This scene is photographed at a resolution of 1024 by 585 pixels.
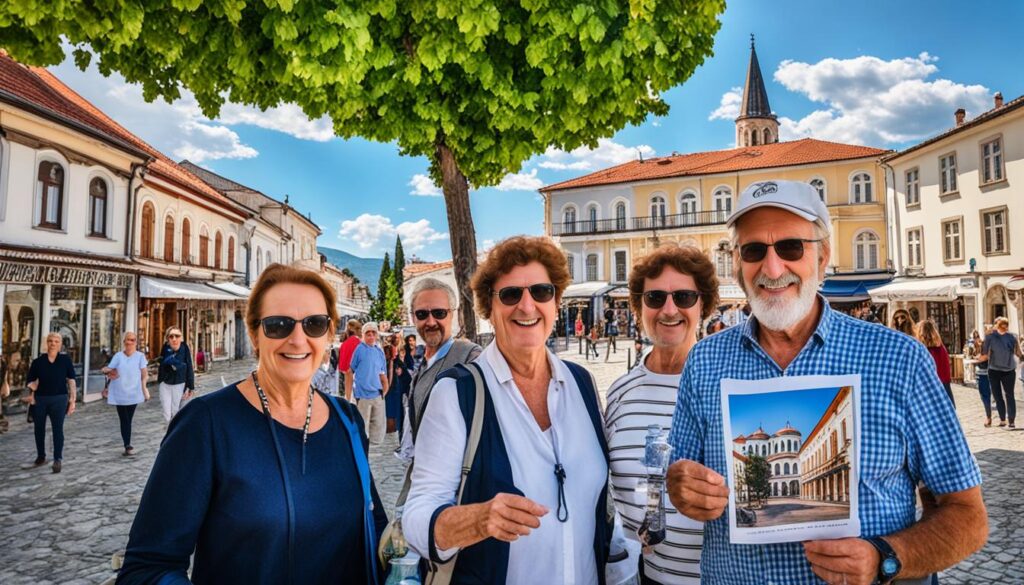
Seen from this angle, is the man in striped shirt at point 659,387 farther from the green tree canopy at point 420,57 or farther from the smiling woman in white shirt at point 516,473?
the green tree canopy at point 420,57

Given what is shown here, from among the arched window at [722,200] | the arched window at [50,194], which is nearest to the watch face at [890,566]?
the arched window at [50,194]

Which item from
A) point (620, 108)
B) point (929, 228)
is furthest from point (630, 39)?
point (929, 228)

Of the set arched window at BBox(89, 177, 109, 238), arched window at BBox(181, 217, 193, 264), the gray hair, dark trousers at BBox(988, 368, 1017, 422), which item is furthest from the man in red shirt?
arched window at BBox(181, 217, 193, 264)

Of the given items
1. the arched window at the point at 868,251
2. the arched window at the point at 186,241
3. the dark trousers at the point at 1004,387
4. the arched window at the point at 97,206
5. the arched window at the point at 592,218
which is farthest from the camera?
the arched window at the point at 592,218

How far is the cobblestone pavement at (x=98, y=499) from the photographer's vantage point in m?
5.07

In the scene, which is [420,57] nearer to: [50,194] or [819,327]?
[819,327]

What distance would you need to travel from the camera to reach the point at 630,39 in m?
6.07

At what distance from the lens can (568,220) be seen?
148ft

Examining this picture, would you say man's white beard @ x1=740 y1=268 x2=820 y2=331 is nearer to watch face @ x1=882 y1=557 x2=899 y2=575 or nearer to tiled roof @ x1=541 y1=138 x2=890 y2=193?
watch face @ x1=882 y1=557 x2=899 y2=575

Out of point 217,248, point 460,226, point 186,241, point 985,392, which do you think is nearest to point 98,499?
point 460,226

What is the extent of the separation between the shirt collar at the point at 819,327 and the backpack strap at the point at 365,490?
1512 mm

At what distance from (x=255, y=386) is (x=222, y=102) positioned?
7156mm

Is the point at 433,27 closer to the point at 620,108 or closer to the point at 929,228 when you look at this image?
the point at 620,108

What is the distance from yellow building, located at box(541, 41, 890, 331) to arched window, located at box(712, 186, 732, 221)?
0.22 feet
